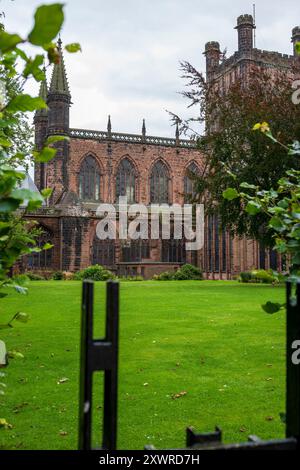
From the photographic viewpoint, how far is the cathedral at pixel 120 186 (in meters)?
34.8

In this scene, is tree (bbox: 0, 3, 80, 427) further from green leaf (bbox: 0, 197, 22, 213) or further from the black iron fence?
the black iron fence

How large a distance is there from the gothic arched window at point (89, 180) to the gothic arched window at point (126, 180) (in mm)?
1822

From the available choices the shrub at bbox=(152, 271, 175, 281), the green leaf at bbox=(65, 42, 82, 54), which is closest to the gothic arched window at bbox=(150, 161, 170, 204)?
the shrub at bbox=(152, 271, 175, 281)

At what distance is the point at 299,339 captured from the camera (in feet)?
5.50

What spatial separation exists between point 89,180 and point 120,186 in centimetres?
276

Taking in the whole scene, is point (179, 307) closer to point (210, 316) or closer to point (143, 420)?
point (210, 316)

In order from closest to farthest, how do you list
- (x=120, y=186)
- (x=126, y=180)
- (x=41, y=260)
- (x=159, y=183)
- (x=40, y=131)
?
1. (x=41, y=260)
2. (x=120, y=186)
3. (x=126, y=180)
4. (x=40, y=131)
5. (x=159, y=183)

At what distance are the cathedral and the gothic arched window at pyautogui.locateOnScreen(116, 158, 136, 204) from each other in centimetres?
9

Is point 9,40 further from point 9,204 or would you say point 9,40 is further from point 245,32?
point 245,32

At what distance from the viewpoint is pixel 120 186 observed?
146 ft

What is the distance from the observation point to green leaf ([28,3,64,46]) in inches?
58.4

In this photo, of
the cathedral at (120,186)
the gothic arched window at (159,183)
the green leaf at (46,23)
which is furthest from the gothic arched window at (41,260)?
the green leaf at (46,23)

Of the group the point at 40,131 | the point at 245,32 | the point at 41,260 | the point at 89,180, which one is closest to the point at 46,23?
the point at 41,260

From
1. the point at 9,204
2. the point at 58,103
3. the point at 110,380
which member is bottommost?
the point at 110,380
